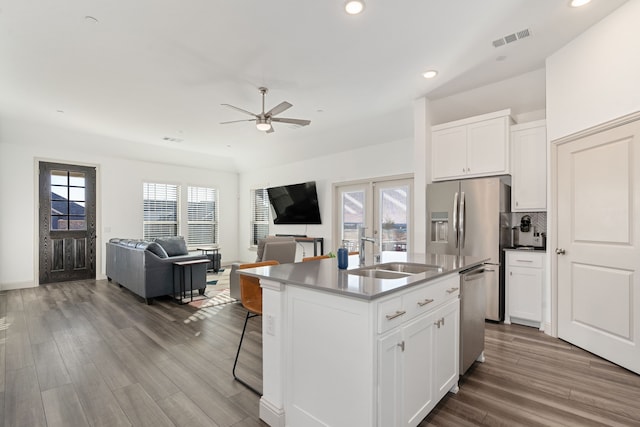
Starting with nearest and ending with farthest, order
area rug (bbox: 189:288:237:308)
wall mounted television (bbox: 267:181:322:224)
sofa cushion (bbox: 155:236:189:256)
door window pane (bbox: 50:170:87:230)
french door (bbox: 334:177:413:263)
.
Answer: area rug (bbox: 189:288:237:308) → french door (bbox: 334:177:413:263) → sofa cushion (bbox: 155:236:189:256) → door window pane (bbox: 50:170:87:230) → wall mounted television (bbox: 267:181:322:224)

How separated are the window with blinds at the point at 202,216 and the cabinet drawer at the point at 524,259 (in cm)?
743

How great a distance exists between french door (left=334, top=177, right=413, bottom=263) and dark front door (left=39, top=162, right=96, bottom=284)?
17.8 feet

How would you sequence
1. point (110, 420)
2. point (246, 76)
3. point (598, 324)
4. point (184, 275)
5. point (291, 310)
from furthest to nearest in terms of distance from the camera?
point (184, 275)
point (246, 76)
point (598, 324)
point (110, 420)
point (291, 310)

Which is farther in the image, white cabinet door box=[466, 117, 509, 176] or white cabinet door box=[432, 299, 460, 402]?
white cabinet door box=[466, 117, 509, 176]

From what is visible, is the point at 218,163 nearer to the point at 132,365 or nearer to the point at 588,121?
the point at 132,365

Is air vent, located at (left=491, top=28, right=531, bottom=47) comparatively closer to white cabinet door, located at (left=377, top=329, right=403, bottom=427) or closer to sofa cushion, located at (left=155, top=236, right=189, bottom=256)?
white cabinet door, located at (left=377, top=329, right=403, bottom=427)

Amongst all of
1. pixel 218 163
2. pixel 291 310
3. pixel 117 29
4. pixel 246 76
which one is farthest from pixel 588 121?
pixel 218 163

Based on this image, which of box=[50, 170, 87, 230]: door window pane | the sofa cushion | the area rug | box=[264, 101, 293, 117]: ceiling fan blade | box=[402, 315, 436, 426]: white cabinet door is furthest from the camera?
box=[50, 170, 87, 230]: door window pane

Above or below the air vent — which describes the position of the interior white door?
below

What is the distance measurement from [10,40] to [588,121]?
571 centimetres

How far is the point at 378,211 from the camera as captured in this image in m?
6.26

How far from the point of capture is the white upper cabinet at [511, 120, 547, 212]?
3.83 m

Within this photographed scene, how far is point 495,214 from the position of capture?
3852 millimetres

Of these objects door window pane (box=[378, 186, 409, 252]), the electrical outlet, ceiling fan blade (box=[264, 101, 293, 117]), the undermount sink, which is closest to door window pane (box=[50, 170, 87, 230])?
ceiling fan blade (box=[264, 101, 293, 117])
